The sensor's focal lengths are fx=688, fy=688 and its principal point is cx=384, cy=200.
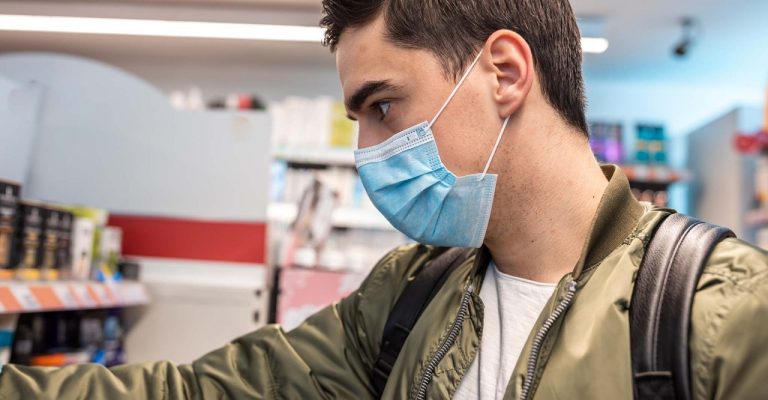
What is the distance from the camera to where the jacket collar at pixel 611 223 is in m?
1.10

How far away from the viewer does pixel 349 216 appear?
16.3ft

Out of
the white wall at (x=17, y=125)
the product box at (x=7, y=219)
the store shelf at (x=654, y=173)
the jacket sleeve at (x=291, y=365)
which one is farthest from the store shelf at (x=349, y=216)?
the jacket sleeve at (x=291, y=365)

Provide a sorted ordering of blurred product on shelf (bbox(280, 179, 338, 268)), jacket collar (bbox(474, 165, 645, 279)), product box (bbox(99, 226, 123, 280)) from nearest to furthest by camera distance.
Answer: jacket collar (bbox(474, 165, 645, 279))
product box (bbox(99, 226, 123, 280))
blurred product on shelf (bbox(280, 179, 338, 268))

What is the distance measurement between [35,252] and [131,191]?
3.23 feet

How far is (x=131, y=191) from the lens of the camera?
2893 mm

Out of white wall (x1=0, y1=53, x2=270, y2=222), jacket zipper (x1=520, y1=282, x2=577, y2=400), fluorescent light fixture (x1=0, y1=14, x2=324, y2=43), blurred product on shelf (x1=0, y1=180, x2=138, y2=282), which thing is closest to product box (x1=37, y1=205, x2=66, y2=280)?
blurred product on shelf (x1=0, y1=180, x2=138, y2=282)

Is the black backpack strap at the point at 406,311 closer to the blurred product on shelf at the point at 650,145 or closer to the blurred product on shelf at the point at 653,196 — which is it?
the blurred product on shelf at the point at 653,196

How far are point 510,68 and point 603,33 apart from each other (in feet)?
15.9

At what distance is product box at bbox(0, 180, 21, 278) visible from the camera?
1.73m

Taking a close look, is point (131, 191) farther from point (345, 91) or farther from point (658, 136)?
point (658, 136)

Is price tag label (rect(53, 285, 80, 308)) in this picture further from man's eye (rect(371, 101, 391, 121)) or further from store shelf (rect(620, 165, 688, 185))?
store shelf (rect(620, 165, 688, 185))

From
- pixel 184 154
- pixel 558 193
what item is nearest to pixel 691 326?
pixel 558 193

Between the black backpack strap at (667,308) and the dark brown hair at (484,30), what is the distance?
0.36 metres

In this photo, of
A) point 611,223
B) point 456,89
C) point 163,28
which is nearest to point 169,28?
point 163,28
